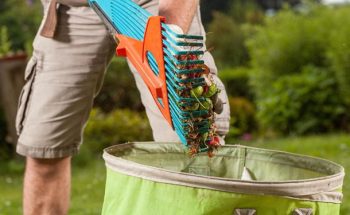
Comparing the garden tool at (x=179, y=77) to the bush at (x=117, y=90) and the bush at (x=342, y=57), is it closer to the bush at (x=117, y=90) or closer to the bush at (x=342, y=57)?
the bush at (x=342, y=57)

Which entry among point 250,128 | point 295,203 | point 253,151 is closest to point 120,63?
point 250,128

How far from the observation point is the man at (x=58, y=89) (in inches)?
107

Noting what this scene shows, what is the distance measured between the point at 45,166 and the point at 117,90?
5568mm

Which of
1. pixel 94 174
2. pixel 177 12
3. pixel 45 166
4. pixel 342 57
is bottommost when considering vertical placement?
pixel 94 174

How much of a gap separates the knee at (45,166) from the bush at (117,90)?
17.9ft

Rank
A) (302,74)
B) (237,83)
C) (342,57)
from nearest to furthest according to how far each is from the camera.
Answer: (342,57) < (302,74) < (237,83)

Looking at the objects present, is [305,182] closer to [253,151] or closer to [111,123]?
[253,151]

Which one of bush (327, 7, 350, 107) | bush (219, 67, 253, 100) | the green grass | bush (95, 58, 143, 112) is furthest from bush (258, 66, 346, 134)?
bush (95, 58, 143, 112)

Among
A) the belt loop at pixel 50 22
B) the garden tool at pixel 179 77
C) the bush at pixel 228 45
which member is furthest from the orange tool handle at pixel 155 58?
the bush at pixel 228 45

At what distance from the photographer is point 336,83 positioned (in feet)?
26.1

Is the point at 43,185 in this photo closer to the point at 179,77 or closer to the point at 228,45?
the point at 179,77

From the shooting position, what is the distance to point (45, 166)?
2.78 meters

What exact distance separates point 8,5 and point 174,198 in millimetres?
7079

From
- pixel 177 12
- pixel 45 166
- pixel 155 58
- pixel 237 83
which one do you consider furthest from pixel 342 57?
pixel 155 58
